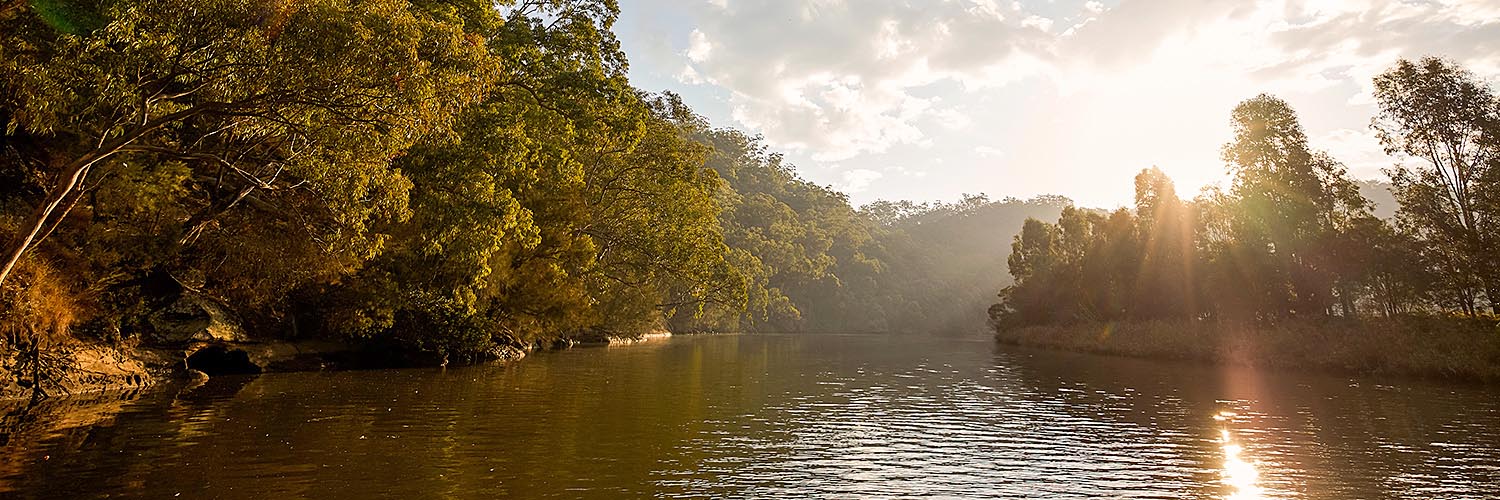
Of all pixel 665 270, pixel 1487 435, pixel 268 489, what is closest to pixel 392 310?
pixel 665 270

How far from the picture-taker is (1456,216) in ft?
120

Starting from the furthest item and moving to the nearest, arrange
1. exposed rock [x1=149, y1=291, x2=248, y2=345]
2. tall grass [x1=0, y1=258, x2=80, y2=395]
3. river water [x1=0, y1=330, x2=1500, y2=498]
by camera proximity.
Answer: exposed rock [x1=149, y1=291, x2=248, y2=345]
tall grass [x1=0, y1=258, x2=80, y2=395]
river water [x1=0, y1=330, x2=1500, y2=498]

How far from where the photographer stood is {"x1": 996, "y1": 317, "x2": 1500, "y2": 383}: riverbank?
94.4ft

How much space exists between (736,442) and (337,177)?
37.9 feet

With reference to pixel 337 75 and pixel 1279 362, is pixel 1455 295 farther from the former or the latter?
pixel 337 75

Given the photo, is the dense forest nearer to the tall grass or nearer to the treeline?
the tall grass

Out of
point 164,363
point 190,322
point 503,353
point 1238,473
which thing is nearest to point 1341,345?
point 1238,473

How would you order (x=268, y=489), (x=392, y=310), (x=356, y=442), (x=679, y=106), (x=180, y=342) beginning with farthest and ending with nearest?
1. (x=679, y=106)
2. (x=392, y=310)
3. (x=180, y=342)
4. (x=356, y=442)
5. (x=268, y=489)

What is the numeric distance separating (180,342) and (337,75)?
14034 mm

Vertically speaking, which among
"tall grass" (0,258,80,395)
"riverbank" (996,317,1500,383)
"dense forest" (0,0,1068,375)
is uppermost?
"dense forest" (0,0,1068,375)

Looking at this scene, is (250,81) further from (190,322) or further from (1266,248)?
(1266,248)

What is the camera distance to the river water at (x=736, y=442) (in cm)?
1005

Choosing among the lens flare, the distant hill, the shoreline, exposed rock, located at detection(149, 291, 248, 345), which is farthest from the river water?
the distant hill

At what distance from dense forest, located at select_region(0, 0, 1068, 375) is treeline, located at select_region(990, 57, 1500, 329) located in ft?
107
